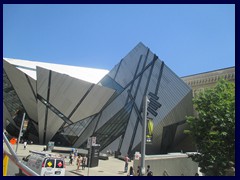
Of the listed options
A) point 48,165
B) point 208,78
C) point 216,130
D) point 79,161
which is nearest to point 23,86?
point 79,161

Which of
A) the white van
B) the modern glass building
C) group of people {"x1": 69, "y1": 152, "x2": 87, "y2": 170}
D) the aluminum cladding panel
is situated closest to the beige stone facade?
the modern glass building

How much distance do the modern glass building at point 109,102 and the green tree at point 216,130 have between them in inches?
479

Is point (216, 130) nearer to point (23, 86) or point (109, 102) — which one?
point (109, 102)

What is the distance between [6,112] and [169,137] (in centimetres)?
3777

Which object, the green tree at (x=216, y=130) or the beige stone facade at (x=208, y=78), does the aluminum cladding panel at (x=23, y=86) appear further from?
the beige stone facade at (x=208, y=78)

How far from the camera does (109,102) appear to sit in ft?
155

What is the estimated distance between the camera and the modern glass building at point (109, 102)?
3697 cm

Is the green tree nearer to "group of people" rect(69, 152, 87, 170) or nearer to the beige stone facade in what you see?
"group of people" rect(69, 152, 87, 170)

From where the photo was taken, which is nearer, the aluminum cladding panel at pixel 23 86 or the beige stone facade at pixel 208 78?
the aluminum cladding panel at pixel 23 86

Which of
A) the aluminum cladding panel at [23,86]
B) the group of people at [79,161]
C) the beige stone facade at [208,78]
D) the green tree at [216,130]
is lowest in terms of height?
the group of people at [79,161]

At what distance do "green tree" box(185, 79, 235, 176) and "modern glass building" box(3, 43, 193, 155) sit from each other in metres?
12.2

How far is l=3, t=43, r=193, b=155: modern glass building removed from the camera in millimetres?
36969

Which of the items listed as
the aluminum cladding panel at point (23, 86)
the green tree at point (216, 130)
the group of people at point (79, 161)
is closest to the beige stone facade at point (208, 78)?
the aluminum cladding panel at point (23, 86)

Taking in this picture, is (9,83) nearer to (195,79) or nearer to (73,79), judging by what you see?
(73,79)
